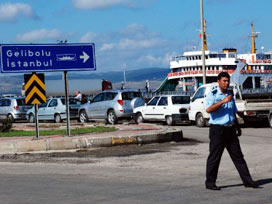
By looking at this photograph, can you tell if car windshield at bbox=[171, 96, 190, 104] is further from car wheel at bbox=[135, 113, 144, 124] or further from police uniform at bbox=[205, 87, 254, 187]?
police uniform at bbox=[205, 87, 254, 187]

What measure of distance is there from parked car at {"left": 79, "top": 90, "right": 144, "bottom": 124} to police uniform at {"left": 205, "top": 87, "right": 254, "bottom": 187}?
62.5ft

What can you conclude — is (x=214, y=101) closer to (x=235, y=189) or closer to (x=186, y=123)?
(x=235, y=189)

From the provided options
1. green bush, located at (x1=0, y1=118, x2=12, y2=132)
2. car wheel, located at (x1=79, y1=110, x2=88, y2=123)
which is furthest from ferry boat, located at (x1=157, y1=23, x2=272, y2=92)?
green bush, located at (x1=0, y1=118, x2=12, y2=132)

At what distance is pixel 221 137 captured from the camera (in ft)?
26.9

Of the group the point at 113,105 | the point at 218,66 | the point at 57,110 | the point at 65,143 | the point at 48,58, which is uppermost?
the point at 218,66

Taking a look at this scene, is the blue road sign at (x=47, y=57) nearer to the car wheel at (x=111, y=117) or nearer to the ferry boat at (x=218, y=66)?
the car wheel at (x=111, y=117)

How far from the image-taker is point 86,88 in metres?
75.6

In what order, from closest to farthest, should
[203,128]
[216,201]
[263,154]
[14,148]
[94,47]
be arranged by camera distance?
[216,201]
[263,154]
[14,148]
[94,47]
[203,128]

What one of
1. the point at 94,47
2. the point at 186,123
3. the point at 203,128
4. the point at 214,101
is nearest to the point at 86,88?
the point at 186,123

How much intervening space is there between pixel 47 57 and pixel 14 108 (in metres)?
18.6

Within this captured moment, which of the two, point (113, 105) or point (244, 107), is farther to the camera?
point (113, 105)

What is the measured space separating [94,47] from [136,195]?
32.9 ft

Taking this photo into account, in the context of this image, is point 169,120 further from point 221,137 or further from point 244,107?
point 221,137

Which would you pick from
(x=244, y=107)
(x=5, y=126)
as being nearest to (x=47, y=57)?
(x=5, y=126)
